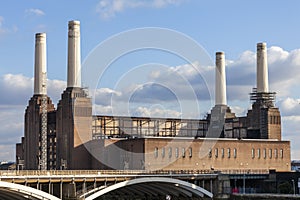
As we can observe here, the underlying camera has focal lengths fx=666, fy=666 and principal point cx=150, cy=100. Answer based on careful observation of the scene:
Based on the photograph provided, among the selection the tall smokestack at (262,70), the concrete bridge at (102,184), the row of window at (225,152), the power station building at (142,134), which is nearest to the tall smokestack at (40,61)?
the power station building at (142,134)

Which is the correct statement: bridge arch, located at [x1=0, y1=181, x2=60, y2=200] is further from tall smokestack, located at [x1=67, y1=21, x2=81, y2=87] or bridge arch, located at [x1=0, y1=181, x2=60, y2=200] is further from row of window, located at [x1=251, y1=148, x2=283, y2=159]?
row of window, located at [x1=251, y1=148, x2=283, y2=159]

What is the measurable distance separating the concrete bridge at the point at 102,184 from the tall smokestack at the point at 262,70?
95.5 feet

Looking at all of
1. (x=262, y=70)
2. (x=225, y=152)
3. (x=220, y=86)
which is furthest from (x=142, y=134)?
(x=262, y=70)

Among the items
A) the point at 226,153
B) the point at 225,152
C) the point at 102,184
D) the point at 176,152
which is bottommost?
the point at 102,184

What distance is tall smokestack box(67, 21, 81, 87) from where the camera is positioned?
113000mm

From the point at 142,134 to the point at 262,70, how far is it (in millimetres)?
26108

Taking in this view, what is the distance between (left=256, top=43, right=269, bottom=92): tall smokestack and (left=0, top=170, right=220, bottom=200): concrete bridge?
2911cm

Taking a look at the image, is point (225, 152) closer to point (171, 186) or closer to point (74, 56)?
point (171, 186)

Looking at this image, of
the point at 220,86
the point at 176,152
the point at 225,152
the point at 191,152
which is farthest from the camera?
the point at 220,86

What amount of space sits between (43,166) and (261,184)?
37.2 meters

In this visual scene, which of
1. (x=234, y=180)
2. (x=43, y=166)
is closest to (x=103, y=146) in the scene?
(x=43, y=166)

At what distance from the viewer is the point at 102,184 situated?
87000 millimetres

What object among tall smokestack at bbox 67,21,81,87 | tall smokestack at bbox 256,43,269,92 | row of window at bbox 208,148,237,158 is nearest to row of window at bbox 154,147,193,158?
row of window at bbox 208,148,237,158

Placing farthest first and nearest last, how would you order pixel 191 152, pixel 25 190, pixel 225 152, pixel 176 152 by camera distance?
pixel 225 152 → pixel 191 152 → pixel 176 152 → pixel 25 190
